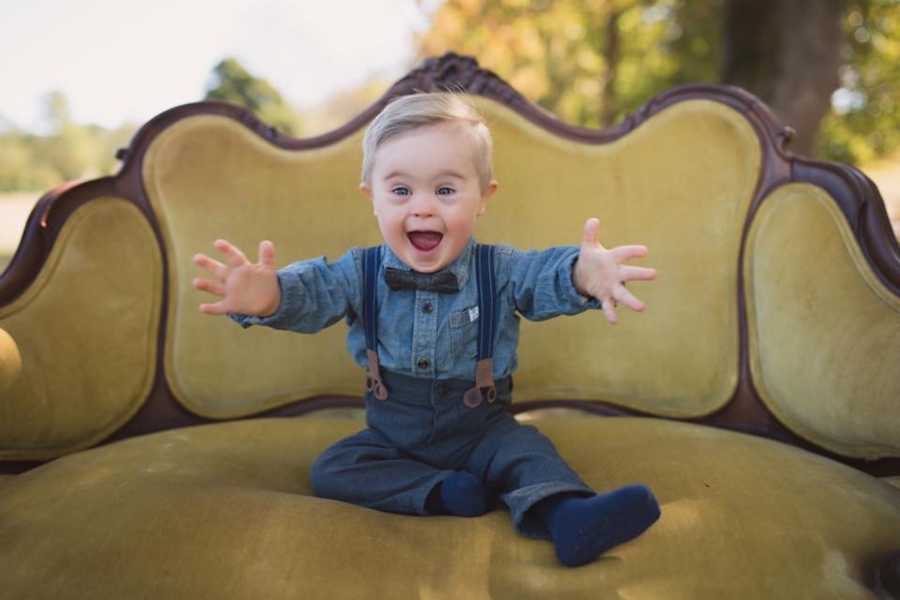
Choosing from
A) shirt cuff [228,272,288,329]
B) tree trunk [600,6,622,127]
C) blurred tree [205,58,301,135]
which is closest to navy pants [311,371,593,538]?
shirt cuff [228,272,288,329]

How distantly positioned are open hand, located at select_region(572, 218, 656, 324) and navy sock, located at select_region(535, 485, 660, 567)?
11.7 inches

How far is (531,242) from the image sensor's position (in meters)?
2.19

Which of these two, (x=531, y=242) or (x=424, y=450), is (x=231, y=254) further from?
(x=531, y=242)

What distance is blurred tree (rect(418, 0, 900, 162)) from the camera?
18.2ft

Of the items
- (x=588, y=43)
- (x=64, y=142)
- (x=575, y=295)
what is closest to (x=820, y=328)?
(x=575, y=295)

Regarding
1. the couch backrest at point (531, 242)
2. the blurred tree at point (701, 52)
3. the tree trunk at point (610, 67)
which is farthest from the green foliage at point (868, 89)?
the couch backrest at point (531, 242)

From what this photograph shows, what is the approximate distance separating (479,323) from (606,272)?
316 mm

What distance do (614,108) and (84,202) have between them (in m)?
8.37

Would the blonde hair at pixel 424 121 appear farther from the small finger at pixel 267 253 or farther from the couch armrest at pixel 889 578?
the couch armrest at pixel 889 578

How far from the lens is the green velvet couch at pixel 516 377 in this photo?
50.1 inches

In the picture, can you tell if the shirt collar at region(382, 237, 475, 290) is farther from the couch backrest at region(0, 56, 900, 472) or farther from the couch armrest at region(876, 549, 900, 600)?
the couch armrest at region(876, 549, 900, 600)

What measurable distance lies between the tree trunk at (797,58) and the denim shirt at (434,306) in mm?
4462

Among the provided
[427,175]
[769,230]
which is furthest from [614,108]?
[427,175]

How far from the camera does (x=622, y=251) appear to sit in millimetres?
1412
